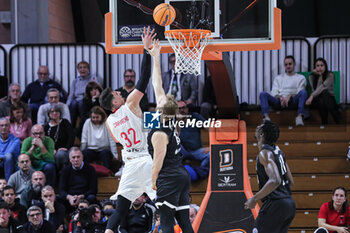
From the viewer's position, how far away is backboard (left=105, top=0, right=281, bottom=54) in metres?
7.26

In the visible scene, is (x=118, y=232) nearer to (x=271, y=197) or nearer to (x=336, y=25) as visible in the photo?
(x=271, y=197)

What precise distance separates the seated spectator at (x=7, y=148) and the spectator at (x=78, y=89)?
124 centimetres

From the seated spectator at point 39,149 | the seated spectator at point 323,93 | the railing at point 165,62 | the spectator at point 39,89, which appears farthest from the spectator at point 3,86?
the seated spectator at point 323,93

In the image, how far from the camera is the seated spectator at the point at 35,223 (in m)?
8.42

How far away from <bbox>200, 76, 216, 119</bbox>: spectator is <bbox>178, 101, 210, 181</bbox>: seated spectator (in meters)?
0.12

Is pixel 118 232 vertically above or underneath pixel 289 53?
underneath

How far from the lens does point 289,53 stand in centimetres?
1155

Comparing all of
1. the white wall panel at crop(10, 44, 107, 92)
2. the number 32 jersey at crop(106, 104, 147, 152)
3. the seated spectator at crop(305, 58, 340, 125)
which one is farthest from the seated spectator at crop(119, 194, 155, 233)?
the white wall panel at crop(10, 44, 107, 92)

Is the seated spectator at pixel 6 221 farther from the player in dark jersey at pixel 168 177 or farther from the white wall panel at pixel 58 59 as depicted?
the white wall panel at pixel 58 59

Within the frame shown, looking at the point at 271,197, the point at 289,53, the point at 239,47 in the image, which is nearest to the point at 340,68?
the point at 289,53

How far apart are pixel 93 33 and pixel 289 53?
4.64 m

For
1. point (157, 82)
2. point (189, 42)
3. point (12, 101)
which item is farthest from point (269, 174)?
point (12, 101)

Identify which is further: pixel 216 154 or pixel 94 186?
pixel 94 186

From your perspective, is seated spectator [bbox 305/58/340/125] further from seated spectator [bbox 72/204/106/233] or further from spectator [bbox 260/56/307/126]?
seated spectator [bbox 72/204/106/233]
